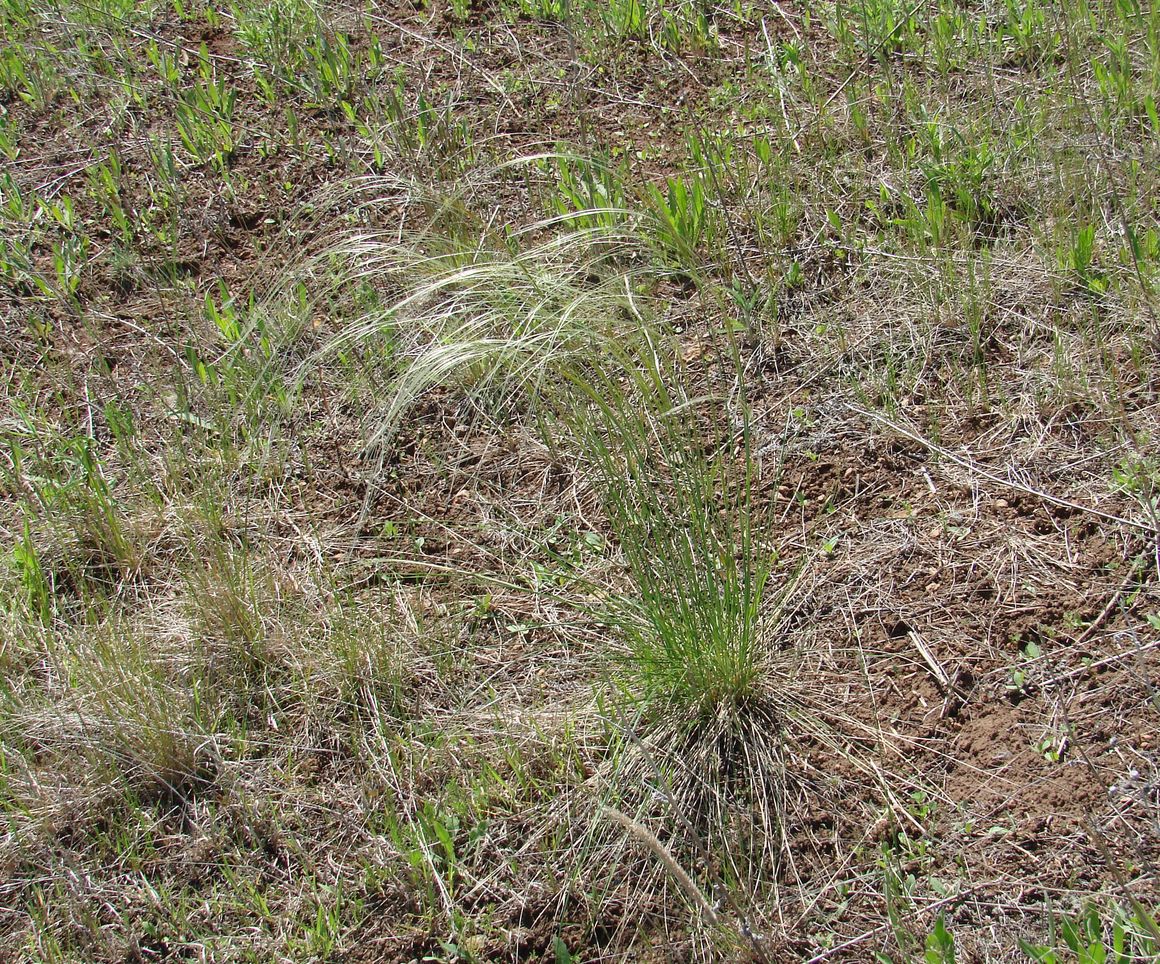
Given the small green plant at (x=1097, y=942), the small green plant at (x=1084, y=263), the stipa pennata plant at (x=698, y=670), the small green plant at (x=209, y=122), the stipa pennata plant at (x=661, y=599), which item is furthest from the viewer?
the small green plant at (x=209, y=122)

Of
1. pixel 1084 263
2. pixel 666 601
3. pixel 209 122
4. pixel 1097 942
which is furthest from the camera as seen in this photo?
pixel 209 122

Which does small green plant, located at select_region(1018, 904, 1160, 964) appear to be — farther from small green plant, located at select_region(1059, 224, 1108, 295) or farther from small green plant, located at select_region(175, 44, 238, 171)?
small green plant, located at select_region(175, 44, 238, 171)

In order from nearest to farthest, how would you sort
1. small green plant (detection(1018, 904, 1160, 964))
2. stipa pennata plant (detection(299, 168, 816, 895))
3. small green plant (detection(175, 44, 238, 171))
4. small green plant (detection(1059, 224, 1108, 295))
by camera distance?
small green plant (detection(1018, 904, 1160, 964)) → stipa pennata plant (detection(299, 168, 816, 895)) → small green plant (detection(1059, 224, 1108, 295)) → small green plant (detection(175, 44, 238, 171))

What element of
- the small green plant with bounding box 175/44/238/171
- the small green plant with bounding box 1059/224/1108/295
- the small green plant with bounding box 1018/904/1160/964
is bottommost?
the small green plant with bounding box 1018/904/1160/964

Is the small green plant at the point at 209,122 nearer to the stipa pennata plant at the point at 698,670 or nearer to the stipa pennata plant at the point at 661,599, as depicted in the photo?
the stipa pennata plant at the point at 661,599

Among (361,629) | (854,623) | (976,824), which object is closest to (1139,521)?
(854,623)

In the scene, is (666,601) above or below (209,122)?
below

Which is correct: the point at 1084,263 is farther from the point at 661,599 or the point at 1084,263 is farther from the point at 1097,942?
the point at 1097,942

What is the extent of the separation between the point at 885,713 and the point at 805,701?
0.14m

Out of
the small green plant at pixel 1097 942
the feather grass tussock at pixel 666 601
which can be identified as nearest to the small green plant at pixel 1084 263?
the feather grass tussock at pixel 666 601

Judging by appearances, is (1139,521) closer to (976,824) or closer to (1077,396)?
(1077,396)

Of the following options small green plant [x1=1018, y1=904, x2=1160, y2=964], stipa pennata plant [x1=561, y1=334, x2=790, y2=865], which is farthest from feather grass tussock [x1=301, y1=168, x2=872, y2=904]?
small green plant [x1=1018, y1=904, x2=1160, y2=964]

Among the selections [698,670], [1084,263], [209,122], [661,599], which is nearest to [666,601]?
[661,599]

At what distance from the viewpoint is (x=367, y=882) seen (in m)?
1.85
